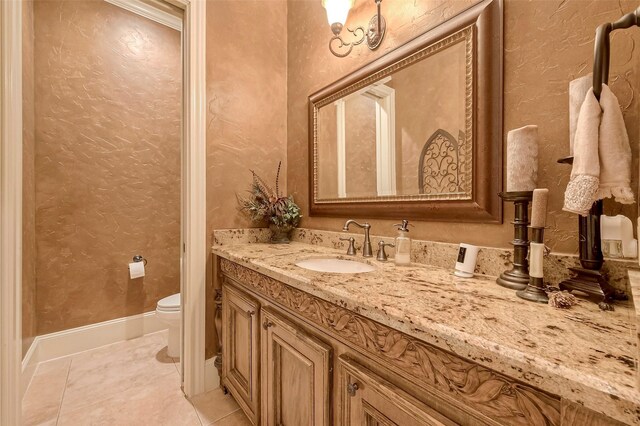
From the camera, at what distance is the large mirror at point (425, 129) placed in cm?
95

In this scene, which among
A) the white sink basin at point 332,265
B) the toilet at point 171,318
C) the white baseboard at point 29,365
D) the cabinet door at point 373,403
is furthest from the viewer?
the toilet at point 171,318

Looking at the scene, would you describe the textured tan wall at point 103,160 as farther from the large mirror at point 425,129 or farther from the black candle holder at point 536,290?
the black candle holder at point 536,290

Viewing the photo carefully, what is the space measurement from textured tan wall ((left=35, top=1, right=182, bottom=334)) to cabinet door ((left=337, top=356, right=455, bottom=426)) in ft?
7.42

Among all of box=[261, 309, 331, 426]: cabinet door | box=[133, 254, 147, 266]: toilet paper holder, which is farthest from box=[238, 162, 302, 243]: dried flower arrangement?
box=[133, 254, 147, 266]: toilet paper holder

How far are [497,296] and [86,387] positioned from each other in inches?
89.0

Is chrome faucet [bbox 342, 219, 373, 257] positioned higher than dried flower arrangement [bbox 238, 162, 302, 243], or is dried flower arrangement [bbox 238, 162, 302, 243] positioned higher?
dried flower arrangement [bbox 238, 162, 302, 243]

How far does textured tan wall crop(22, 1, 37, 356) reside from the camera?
5.16 ft

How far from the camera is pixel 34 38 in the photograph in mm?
1854

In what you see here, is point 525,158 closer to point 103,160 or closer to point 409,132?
point 409,132

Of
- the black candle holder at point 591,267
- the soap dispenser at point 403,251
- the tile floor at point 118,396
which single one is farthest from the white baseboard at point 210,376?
the black candle holder at point 591,267

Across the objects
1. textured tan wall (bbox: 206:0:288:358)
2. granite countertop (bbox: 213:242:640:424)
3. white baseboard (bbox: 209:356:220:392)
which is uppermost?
textured tan wall (bbox: 206:0:288:358)

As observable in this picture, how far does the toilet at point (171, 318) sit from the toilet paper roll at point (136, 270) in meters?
0.39

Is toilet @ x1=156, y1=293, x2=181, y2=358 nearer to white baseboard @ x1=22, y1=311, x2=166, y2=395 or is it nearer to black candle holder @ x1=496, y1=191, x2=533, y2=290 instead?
white baseboard @ x1=22, y1=311, x2=166, y2=395

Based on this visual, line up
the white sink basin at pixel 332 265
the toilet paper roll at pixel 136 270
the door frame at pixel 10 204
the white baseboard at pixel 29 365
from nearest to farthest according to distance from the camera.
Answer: the door frame at pixel 10 204
the white sink basin at pixel 332 265
the white baseboard at pixel 29 365
the toilet paper roll at pixel 136 270
